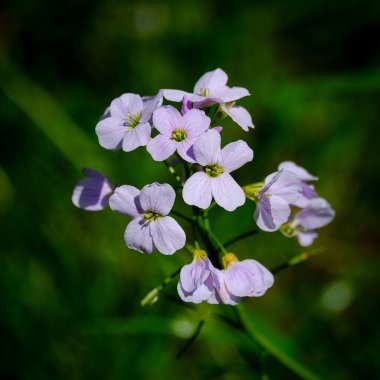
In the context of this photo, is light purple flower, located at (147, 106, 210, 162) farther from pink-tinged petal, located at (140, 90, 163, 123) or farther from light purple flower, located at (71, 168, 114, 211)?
light purple flower, located at (71, 168, 114, 211)

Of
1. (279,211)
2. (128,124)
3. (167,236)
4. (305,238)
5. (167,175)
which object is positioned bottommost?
(305,238)

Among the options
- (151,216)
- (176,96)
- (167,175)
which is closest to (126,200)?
(151,216)

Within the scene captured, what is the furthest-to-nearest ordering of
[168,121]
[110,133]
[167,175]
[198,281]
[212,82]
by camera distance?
[167,175] → [212,82] → [110,133] → [168,121] → [198,281]

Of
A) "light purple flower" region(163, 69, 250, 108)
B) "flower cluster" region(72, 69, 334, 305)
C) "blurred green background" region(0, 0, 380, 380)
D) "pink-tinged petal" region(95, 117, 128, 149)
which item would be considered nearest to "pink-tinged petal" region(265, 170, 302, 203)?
"flower cluster" region(72, 69, 334, 305)

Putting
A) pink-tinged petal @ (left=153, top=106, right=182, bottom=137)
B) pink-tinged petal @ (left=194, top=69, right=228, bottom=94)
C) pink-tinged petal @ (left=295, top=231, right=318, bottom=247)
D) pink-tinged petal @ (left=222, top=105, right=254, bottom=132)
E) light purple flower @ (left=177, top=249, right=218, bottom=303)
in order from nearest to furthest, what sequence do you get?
light purple flower @ (left=177, top=249, right=218, bottom=303), pink-tinged petal @ (left=153, top=106, right=182, bottom=137), pink-tinged petal @ (left=222, top=105, right=254, bottom=132), pink-tinged petal @ (left=194, top=69, right=228, bottom=94), pink-tinged petal @ (left=295, top=231, right=318, bottom=247)

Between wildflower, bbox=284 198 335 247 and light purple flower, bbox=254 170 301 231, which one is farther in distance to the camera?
wildflower, bbox=284 198 335 247

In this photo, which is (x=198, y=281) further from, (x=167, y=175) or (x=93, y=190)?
(x=167, y=175)

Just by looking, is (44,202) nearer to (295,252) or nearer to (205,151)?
(295,252)
